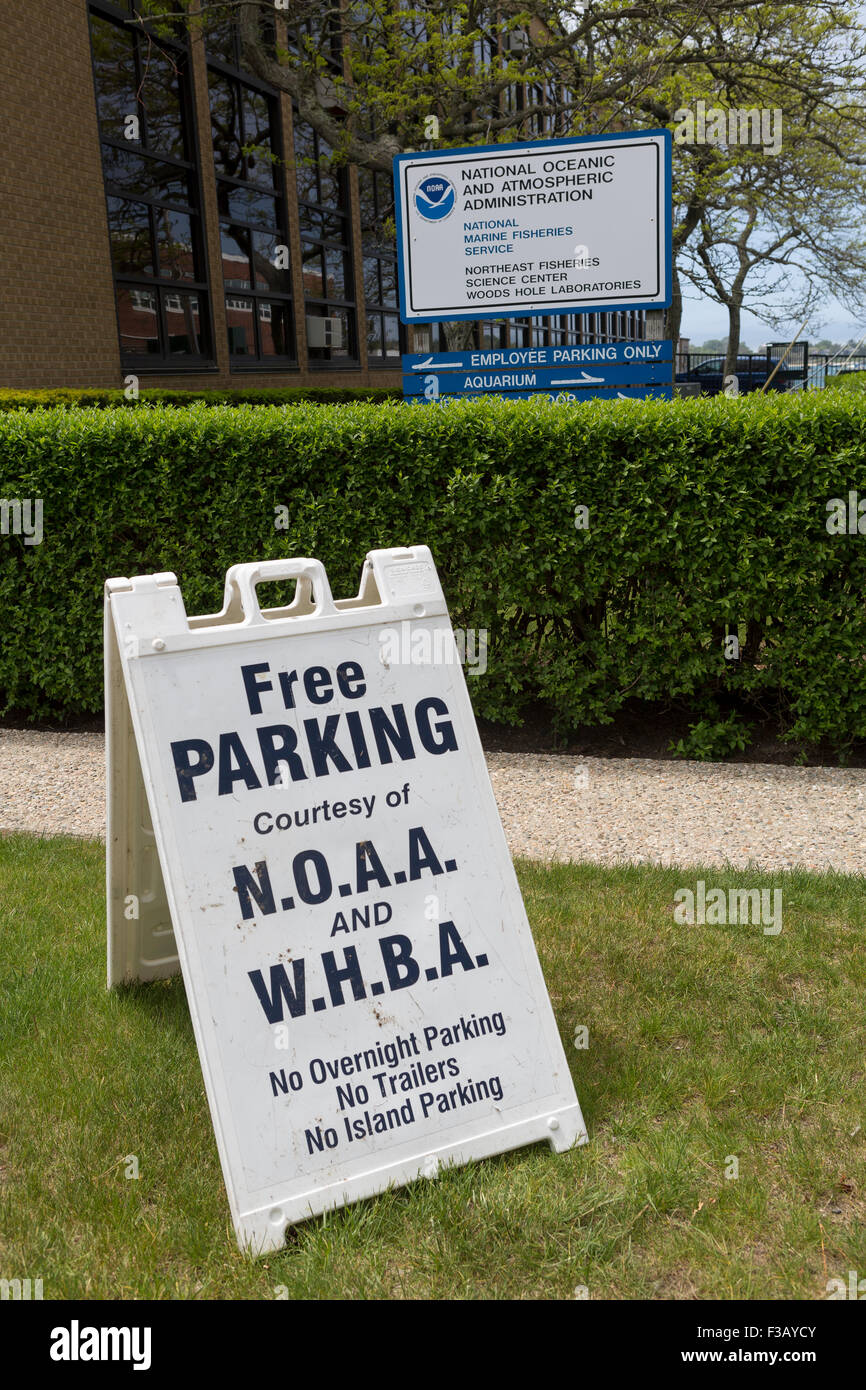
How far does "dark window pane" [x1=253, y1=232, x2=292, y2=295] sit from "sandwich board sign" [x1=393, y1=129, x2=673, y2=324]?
9.47m

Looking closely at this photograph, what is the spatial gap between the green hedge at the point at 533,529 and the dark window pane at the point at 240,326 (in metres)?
10.1

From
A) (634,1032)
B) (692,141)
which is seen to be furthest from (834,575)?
(692,141)

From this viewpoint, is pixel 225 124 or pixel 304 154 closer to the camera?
pixel 225 124


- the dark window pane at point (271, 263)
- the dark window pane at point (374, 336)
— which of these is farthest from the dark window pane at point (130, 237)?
the dark window pane at point (374, 336)

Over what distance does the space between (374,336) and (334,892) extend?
21.3 m

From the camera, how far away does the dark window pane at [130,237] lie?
1345 cm

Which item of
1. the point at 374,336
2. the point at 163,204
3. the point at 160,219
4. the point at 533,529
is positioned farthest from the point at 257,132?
the point at 533,529

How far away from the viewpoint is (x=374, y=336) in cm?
2264

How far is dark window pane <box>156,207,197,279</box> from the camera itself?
14445 millimetres

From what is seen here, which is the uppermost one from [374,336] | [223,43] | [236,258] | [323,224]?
[223,43]

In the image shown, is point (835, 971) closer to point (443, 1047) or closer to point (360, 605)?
point (443, 1047)

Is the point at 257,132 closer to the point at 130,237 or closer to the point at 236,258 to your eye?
the point at 236,258

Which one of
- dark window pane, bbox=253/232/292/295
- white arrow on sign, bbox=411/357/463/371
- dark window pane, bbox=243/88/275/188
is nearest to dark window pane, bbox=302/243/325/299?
dark window pane, bbox=253/232/292/295

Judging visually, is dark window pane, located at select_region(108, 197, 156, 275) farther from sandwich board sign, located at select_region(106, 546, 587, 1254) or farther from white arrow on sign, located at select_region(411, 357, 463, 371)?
sandwich board sign, located at select_region(106, 546, 587, 1254)
